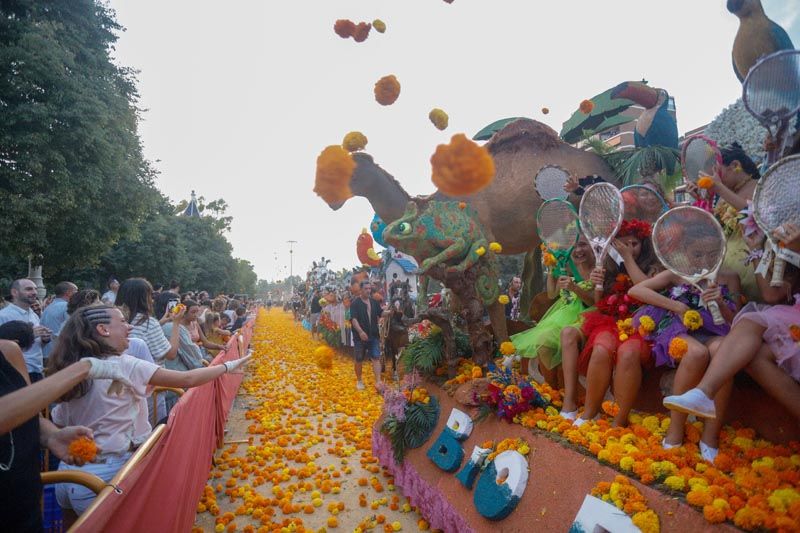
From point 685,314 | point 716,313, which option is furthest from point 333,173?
point 716,313

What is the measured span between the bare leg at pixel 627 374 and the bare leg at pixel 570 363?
0.38m

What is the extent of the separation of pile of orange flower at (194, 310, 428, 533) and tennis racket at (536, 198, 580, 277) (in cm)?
266

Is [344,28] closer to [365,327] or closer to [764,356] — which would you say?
[764,356]

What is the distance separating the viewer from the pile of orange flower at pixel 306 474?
4129mm

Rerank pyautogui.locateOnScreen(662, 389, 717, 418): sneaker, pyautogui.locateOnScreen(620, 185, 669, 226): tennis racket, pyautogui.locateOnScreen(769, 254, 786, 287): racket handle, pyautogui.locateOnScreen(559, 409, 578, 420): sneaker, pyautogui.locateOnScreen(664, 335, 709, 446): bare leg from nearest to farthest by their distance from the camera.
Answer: pyautogui.locateOnScreen(662, 389, 717, 418): sneaker, pyautogui.locateOnScreen(769, 254, 786, 287): racket handle, pyautogui.locateOnScreen(664, 335, 709, 446): bare leg, pyautogui.locateOnScreen(559, 409, 578, 420): sneaker, pyautogui.locateOnScreen(620, 185, 669, 226): tennis racket

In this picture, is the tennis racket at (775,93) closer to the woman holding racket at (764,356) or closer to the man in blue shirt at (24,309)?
the woman holding racket at (764,356)

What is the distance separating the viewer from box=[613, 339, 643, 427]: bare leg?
288cm

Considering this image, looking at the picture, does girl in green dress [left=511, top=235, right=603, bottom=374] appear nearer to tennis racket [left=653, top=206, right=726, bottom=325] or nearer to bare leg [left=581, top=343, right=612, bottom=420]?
bare leg [left=581, top=343, right=612, bottom=420]

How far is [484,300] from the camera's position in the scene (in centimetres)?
485

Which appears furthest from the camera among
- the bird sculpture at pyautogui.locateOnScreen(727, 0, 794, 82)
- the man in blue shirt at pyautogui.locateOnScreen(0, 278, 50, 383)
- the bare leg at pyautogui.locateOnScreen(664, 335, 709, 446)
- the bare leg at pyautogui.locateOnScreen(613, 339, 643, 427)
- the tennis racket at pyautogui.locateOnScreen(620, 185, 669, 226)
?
the man in blue shirt at pyautogui.locateOnScreen(0, 278, 50, 383)

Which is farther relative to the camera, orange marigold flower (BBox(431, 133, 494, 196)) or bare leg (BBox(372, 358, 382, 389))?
bare leg (BBox(372, 358, 382, 389))

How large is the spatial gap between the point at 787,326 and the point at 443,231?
3.02 meters

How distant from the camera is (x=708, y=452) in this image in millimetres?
2432

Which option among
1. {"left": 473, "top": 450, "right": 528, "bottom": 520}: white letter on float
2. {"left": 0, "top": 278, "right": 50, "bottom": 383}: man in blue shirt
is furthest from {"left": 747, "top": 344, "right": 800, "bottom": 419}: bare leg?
{"left": 0, "top": 278, "right": 50, "bottom": 383}: man in blue shirt
